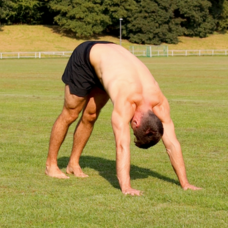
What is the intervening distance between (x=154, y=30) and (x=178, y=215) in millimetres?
91226

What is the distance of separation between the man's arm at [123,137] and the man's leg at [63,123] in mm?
1148

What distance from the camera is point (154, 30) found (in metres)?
95.6

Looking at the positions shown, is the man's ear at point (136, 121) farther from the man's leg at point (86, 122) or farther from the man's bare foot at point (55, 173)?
the man's bare foot at point (55, 173)

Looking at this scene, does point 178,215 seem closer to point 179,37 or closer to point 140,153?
point 140,153

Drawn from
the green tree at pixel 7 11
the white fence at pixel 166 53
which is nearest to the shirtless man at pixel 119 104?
the white fence at pixel 166 53

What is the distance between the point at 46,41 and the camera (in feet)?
301

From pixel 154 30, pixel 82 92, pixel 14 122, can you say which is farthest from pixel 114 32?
pixel 82 92

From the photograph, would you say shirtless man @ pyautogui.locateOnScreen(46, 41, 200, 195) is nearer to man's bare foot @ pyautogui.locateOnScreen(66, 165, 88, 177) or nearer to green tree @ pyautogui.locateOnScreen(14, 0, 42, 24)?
man's bare foot @ pyautogui.locateOnScreen(66, 165, 88, 177)

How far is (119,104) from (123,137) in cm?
39

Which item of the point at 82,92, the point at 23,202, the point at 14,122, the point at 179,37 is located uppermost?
the point at 82,92

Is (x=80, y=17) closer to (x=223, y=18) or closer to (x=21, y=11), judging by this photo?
(x=21, y=11)

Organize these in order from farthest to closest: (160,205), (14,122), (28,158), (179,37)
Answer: (179,37) → (14,122) → (28,158) → (160,205)

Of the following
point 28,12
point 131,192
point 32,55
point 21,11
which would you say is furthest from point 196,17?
point 131,192

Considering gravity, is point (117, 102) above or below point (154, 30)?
above
